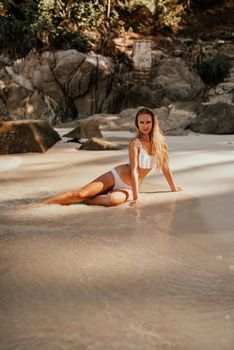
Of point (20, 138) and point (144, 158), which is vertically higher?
point (144, 158)

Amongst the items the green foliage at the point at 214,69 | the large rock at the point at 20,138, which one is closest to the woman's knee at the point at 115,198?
the large rock at the point at 20,138

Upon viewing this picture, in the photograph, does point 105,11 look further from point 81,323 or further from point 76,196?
point 81,323

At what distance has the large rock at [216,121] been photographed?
918 centimetres

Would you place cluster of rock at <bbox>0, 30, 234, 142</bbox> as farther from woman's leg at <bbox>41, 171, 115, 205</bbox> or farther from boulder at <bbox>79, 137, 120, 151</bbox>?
woman's leg at <bbox>41, 171, 115, 205</bbox>

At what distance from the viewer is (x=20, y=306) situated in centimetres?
161

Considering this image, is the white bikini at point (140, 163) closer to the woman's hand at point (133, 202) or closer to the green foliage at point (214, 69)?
the woman's hand at point (133, 202)

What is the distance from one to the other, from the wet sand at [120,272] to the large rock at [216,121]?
551 cm

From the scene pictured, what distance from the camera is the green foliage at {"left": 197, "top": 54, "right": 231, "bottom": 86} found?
48.0ft

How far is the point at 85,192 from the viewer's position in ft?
11.2

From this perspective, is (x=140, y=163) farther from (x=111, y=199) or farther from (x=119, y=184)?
(x=111, y=199)

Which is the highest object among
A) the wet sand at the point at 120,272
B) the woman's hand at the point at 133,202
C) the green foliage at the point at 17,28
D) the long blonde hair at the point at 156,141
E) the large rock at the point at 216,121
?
the green foliage at the point at 17,28

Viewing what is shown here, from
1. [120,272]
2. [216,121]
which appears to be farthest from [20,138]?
[120,272]

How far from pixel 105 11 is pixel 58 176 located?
42.5 feet

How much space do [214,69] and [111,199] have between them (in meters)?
12.4
